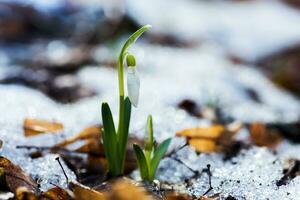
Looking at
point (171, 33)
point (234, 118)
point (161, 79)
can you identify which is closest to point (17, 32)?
point (171, 33)

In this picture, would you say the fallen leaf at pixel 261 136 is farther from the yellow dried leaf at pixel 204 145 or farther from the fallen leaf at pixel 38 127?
the fallen leaf at pixel 38 127

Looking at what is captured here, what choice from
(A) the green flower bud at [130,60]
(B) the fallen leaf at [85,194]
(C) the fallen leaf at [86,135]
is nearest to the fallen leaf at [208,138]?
(C) the fallen leaf at [86,135]

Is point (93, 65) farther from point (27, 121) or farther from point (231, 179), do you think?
point (231, 179)

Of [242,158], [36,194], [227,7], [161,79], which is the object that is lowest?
[227,7]

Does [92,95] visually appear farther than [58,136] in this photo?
Yes

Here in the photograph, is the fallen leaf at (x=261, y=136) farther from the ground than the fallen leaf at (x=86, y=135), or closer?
closer
